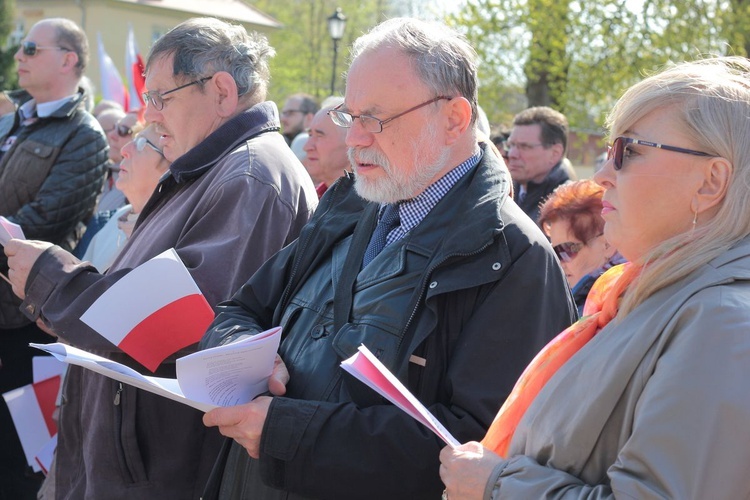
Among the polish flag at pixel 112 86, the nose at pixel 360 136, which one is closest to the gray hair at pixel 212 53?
the nose at pixel 360 136

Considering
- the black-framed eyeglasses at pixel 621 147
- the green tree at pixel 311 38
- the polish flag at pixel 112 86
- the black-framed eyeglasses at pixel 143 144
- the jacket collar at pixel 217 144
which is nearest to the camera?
the black-framed eyeglasses at pixel 621 147

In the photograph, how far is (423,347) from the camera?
230cm

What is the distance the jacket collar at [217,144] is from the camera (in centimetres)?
339

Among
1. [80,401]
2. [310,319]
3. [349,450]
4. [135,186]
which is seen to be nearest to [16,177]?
[135,186]

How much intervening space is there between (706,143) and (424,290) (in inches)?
31.8

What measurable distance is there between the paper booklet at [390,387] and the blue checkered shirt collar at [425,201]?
655mm

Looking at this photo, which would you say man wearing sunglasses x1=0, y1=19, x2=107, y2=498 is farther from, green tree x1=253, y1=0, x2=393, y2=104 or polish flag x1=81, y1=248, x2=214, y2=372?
green tree x1=253, y1=0, x2=393, y2=104

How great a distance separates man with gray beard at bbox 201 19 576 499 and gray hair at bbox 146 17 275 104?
3.19 ft

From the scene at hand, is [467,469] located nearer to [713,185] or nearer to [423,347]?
[423,347]

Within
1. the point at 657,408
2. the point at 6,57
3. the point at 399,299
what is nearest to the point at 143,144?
the point at 399,299

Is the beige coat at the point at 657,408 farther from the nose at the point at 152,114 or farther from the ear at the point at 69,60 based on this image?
the ear at the point at 69,60

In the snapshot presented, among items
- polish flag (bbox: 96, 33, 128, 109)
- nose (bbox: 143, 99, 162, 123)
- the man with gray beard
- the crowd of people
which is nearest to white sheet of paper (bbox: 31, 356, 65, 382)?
the crowd of people

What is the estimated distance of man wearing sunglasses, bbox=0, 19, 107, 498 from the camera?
198 inches

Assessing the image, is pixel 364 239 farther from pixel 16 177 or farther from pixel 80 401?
pixel 16 177
